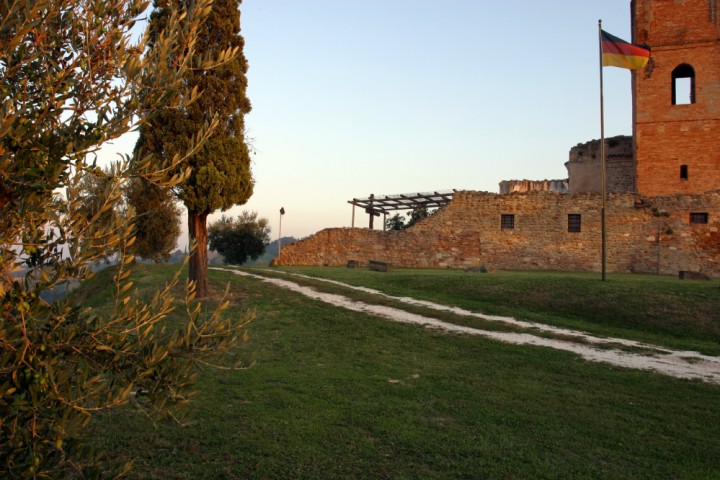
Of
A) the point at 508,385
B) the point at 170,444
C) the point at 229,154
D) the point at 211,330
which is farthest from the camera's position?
the point at 229,154

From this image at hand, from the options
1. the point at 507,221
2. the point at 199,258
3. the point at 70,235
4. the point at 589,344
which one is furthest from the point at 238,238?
the point at 70,235

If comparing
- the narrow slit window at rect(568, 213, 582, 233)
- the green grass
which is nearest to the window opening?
the narrow slit window at rect(568, 213, 582, 233)

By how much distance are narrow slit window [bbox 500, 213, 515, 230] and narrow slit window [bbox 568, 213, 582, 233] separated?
2.90 meters

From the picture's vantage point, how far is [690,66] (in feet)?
102

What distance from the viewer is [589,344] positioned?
1168 cm

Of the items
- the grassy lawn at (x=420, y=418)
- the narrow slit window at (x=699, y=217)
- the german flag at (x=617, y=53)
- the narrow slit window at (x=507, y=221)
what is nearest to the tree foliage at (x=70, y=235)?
the grassy lawn at (x=420, y=418)

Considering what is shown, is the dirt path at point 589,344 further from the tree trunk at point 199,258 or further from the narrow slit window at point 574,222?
the narrow slit window at point 574,222

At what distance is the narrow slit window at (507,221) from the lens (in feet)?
99.7

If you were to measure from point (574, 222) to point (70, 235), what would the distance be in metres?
29.3

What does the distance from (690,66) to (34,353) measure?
36.0 m

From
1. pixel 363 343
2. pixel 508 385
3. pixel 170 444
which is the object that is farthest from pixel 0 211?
pixel 363 343

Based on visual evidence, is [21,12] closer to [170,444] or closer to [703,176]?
[170,444]

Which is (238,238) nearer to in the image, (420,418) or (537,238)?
(537,238)

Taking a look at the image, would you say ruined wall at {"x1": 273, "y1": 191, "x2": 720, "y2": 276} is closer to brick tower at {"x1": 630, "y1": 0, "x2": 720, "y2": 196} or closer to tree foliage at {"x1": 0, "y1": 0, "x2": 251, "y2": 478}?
brick tower at {"x1": 630, "y1": 0, "x2": 720, "y2": 196}
